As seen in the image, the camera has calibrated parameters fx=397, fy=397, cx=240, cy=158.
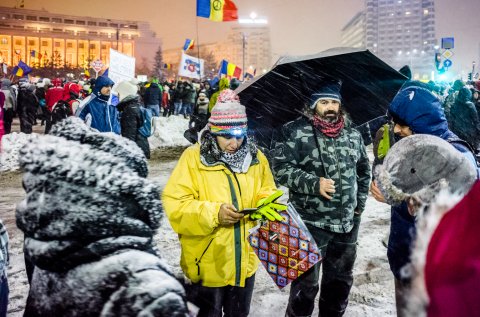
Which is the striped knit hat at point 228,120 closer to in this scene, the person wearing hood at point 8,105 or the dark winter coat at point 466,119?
the dark winter coat at point 466,119

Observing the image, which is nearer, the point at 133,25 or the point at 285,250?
the point at 285,250

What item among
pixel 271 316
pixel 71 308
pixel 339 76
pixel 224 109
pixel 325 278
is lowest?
pixel 271 316

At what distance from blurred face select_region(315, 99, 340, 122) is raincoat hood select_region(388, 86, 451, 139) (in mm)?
650

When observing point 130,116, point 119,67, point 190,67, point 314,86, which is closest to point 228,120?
point 314,86

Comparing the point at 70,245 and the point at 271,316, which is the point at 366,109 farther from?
the point at 70,245

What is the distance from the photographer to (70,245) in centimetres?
117

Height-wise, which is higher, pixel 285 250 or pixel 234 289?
pixel 285 250

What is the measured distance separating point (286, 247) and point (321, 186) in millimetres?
604

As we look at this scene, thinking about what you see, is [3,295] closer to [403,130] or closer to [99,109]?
[403,130]

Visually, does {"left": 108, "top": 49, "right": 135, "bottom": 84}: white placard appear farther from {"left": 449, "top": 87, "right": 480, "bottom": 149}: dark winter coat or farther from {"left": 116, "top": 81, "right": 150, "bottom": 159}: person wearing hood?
{"left": 449, "top": 87, "right": 480, "bottom": 149}: dark winter coat

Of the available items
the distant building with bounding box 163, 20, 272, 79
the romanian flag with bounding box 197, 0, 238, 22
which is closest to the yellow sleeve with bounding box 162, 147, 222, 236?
the romanian flag with bounding box 197, 0, 238, 22

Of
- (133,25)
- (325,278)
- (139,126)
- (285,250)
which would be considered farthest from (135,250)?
(133,25)

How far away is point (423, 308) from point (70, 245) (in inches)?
38.2

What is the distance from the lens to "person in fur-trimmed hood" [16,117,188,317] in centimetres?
113
